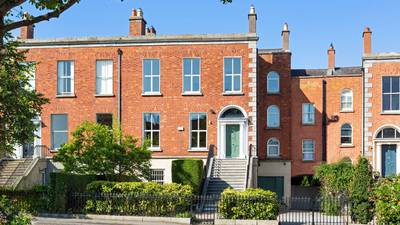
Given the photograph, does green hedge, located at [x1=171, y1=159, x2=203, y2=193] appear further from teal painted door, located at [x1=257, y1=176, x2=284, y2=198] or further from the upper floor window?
teal painted door, located at [x1=257, y1=176, x2=284, y2=198]

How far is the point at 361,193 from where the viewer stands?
25422mm

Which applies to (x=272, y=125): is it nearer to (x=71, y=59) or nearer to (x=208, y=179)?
(x=208, y=179)

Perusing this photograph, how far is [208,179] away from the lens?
3000 cm

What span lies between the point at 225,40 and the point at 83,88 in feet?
31.5

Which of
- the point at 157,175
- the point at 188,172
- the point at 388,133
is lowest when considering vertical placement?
the point at 157,175

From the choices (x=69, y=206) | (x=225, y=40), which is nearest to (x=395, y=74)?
(x=225, y=40)

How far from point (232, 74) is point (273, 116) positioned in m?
8.23

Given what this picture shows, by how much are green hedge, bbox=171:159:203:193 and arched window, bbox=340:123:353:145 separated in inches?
715

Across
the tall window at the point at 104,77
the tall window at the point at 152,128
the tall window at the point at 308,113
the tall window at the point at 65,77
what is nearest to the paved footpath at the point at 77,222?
the tall window at the point at 152,128

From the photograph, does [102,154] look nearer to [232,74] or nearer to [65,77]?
[65,77]

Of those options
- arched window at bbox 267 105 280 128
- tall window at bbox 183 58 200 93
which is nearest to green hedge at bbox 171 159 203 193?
tall window at bbox 183 58 200 93

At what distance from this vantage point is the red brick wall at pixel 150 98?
109 ft

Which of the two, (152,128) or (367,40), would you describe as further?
(367,40)

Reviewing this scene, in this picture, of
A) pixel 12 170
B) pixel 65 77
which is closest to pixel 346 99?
pixel 65 77
